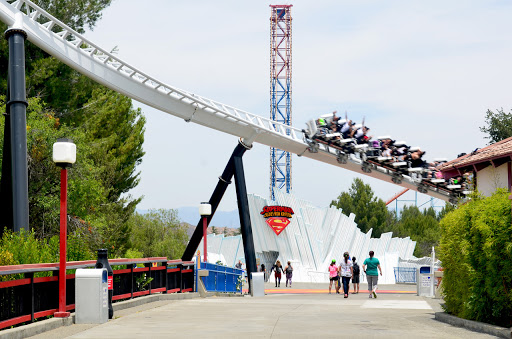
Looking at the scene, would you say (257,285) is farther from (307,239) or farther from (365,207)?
(365,207)

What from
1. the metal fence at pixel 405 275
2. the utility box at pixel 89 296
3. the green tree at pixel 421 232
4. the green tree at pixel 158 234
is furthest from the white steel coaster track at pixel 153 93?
the green tree at pixel 421 232

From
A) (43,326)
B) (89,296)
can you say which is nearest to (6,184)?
(89,296)

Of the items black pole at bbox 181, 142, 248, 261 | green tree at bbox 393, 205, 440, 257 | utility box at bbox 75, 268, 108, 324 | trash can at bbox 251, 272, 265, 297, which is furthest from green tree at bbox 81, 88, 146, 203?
green tree at bbox 393, 205, 440, 257

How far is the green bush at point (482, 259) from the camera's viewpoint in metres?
12.4

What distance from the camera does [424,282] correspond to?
1153 inches

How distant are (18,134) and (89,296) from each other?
23.2ft

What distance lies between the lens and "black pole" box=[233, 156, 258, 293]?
109 ft

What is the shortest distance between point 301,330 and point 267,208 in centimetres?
4105

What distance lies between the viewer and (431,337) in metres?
11.4

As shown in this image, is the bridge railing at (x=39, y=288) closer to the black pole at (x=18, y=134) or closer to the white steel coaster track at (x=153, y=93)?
the black pole at (x=18, y=134)

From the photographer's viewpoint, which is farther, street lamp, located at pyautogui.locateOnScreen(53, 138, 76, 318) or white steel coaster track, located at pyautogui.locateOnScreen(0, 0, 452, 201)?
white steel coaster track, located at pyautogui.locateOnScreen(0, 0, 452, 201)

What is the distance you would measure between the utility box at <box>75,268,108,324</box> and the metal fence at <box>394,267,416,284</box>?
4610 centimetres

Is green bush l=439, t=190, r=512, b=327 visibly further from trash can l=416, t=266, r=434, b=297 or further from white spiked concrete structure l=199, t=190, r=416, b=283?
white spiked concrete structure l=199, t=190, r=416, b=283

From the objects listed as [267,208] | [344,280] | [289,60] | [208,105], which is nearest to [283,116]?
[289,60]
